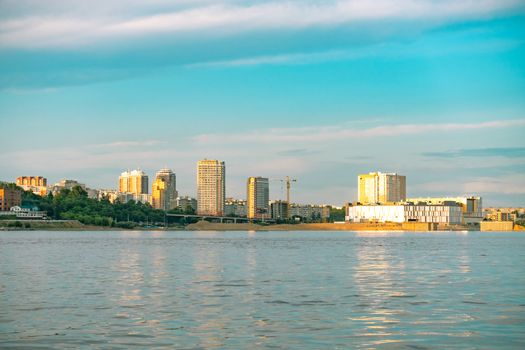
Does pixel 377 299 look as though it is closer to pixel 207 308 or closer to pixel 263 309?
pixel 263 309

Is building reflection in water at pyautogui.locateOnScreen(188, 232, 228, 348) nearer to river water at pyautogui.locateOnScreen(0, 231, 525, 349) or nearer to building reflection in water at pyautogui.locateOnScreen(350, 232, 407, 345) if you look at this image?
river water at pyautogui.locateOnScreen(0, 231, 525, 349)

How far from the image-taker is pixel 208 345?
86.9ft

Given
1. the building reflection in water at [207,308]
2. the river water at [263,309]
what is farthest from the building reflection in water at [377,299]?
the building reflection in water at [207,308]

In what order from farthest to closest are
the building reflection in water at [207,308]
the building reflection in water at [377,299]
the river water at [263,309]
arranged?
the building reflection in water at [377,299]
the building reflection in water at [207,308]
the river water at [263,309]

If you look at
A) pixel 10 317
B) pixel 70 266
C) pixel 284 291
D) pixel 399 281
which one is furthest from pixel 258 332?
pixel 70 266

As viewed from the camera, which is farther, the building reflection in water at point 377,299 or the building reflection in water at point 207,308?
the building reflection in water at point 377,299

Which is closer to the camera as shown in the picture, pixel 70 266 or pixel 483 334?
pixel 483 334

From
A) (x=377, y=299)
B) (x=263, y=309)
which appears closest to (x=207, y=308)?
(x=263, y=309)

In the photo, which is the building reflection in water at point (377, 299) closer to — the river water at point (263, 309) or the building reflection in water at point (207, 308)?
the river water at point (263, 309)

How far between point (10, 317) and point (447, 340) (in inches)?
680

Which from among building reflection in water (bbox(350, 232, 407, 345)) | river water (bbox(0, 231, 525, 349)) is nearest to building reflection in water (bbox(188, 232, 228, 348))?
river water (bbox(0, 231, 525, 349))

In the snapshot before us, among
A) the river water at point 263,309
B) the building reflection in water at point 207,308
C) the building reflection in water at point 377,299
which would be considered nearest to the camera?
the river water at point 263,309

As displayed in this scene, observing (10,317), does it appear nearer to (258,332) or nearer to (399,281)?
(258,332)

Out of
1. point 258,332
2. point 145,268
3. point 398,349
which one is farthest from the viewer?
point 145,268
